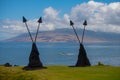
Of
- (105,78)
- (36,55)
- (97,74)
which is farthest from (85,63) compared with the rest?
(105,78)

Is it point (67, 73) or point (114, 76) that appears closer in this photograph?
point (114, 76)

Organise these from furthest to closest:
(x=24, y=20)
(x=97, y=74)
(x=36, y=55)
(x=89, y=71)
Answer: (x=24, y=20) < (x=36, y=55) < (x=89, y=71) < (x=97, y=74)

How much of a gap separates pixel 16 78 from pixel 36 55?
10681 millimetres

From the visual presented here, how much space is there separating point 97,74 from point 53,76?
5.33 m

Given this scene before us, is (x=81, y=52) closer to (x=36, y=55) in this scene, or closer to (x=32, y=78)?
(x=36, y=55)

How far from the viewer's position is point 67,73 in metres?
39.4

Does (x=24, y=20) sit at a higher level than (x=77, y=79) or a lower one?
higher

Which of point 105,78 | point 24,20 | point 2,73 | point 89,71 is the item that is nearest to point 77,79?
point 105,78

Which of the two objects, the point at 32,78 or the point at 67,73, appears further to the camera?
the point at 67,73

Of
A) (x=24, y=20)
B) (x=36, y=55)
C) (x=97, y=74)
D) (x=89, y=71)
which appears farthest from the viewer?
(x=24, y=20)

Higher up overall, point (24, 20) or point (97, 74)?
point (24, 20)

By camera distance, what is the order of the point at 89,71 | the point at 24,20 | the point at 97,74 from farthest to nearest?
1. the point at 24,20
2. the point at 89,71
3. the point at 97,74

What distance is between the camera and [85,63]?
4919 cm

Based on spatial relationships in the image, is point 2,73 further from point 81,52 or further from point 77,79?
point 81,52
